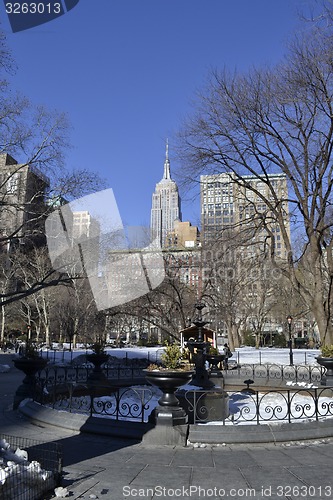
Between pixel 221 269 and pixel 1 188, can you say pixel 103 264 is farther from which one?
pixel 1 188

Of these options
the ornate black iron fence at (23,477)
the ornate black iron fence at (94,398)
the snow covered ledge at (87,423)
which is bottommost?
the ornate black iron fence at (94,398)

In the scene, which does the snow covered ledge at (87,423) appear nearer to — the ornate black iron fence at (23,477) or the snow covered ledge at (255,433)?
the snow covered ledge at (255,433)

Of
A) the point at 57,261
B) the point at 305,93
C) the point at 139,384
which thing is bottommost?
the point at 139,384

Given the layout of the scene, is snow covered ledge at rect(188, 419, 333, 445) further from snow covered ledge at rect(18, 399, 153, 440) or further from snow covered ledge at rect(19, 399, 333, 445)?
snow covered ledge at rect(18, 399, 153, 440)

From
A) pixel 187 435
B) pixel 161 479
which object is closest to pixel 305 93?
pixel 187 435

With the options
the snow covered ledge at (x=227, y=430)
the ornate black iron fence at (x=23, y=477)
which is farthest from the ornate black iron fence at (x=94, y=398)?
the ornate black iron fence at (x=23, y=477)

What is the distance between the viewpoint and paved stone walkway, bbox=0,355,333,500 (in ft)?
18.1

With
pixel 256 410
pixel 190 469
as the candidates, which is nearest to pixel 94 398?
pixel 256 410

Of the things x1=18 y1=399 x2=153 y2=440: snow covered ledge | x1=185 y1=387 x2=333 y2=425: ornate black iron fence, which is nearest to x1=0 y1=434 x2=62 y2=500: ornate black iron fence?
x1=18 y1=399 x2=153 y2=440: snow covered ledge

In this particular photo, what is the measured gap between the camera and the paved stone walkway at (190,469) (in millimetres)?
5508

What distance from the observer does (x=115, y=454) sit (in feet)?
24.1

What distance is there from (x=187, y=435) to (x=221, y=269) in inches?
1105

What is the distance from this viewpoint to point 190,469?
6531 millimetres

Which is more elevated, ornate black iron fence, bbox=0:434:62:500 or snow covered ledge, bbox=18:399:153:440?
ornate black iron fence, bbox=0:434:62:500
